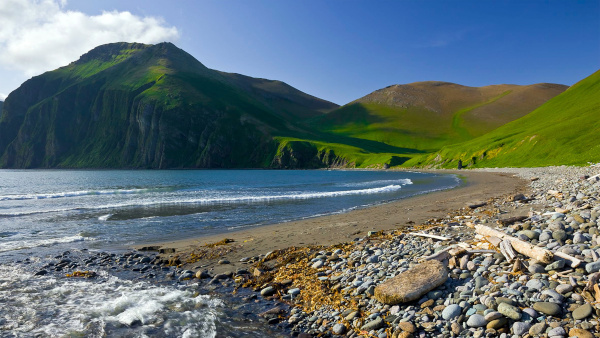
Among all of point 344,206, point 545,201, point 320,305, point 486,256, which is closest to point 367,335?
point 320,305

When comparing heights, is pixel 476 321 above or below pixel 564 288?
below

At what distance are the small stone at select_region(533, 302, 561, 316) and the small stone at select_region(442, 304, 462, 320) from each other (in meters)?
1.64

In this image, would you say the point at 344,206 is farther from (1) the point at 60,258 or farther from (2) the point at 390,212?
(1) the point at 60,258

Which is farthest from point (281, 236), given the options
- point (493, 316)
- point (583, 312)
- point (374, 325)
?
point (583, 312)

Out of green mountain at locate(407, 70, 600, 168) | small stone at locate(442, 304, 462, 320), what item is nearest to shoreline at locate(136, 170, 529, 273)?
small stone at locate(442, 304, 462, 320)

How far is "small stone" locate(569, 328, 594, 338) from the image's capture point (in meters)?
6.29

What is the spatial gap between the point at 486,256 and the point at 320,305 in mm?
5689

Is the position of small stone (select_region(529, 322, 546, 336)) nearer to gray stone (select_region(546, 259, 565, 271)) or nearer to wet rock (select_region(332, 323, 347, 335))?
gray stone (select_region(546, 259, 565, 271))

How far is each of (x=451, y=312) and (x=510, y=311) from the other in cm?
130

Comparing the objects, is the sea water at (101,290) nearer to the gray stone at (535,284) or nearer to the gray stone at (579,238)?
the gray stone at (535,284)

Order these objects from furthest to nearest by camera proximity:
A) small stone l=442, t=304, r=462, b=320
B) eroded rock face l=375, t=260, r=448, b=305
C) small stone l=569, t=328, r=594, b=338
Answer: eroded rock face l=375, t=260, r=448, b=305 → small stone l=442, t=304, r=462, b=320 → small stone l=569, t=328, r=594, b=338

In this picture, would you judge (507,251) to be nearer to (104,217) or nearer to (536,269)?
(536,269)

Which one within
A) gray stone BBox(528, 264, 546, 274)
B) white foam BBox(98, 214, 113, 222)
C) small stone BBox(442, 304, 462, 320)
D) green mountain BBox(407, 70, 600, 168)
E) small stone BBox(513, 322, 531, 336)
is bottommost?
white foam BBox(98, 214, 113, 222)

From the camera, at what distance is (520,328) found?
6.99 meters
